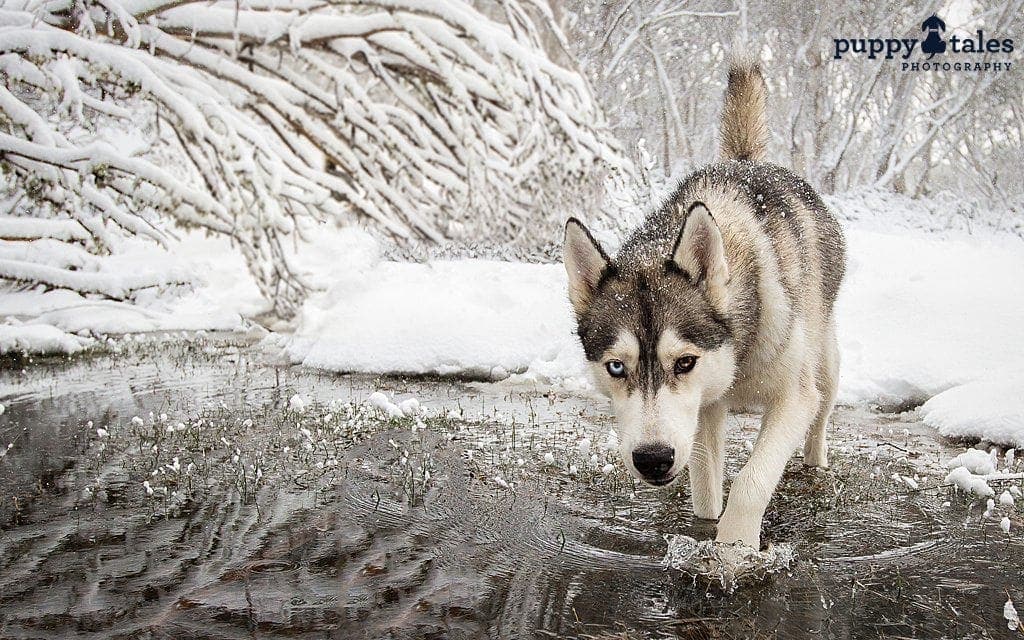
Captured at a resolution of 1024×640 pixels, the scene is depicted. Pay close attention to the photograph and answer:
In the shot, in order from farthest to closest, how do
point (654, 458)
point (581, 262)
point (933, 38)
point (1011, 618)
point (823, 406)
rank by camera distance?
point (933, 38) < point (823, 406) < point (581, 262) < point (654, 458) < point (1011, 618)

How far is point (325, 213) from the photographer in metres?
8.84

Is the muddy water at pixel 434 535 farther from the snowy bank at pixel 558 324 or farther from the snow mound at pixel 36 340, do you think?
the snow mound at pixel 36 340

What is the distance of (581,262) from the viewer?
3.62 m

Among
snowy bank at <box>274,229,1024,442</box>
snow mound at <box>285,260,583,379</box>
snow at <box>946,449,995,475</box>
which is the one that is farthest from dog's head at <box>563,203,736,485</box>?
snow mound at <box>285,260,583,379</box>

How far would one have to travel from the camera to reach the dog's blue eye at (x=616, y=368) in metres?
3.27

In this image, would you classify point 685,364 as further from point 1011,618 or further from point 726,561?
point 1011,618

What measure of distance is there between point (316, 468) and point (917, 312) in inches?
245

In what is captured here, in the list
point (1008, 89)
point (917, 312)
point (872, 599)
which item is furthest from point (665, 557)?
point (1008, 89)

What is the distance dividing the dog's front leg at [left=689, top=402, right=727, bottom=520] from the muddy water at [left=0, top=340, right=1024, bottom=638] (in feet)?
0.38

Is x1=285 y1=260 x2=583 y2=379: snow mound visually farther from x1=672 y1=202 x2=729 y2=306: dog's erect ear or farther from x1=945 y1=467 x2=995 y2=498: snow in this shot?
x1=672 y1=202 x2=729 y2=306: dog's erect ear

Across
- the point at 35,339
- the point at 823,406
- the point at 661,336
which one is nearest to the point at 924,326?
the point at 823,406

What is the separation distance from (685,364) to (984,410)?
318cm

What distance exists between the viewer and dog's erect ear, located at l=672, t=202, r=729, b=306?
3271 mm

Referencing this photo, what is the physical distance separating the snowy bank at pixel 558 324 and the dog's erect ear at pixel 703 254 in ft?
8.79
